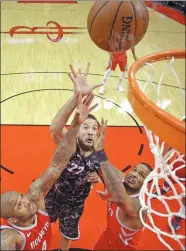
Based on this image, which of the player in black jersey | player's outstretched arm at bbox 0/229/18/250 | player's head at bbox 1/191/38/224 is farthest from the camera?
the player in black jersey

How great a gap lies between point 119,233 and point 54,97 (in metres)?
1.83

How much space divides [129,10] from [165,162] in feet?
2.10

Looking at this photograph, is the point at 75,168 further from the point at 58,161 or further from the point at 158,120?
the point at 158,120

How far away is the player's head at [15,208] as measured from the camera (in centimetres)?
108

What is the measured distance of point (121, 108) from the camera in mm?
2842

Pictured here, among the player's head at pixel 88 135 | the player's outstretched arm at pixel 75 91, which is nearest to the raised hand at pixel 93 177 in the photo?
the player's head at pixel 88 135

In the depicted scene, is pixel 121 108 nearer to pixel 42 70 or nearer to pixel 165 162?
pixel 42 70

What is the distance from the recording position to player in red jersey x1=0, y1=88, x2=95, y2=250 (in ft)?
3.54

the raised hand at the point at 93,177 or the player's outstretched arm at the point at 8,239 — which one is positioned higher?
the raised hand at the point at 93,177

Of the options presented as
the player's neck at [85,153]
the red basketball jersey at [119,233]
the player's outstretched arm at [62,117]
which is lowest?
the red basketball jersey at [119,233]

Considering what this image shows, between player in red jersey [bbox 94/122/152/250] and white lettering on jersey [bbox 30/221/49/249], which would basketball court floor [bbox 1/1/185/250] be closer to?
player in red jersey [bbox 94/122/152/250]

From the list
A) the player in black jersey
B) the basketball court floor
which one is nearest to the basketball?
the basketball court floor

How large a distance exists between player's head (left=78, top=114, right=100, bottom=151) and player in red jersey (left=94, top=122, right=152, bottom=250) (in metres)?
0.04

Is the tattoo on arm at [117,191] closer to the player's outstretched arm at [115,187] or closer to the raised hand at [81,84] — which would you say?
the player's outstretched arm at [115,187]
